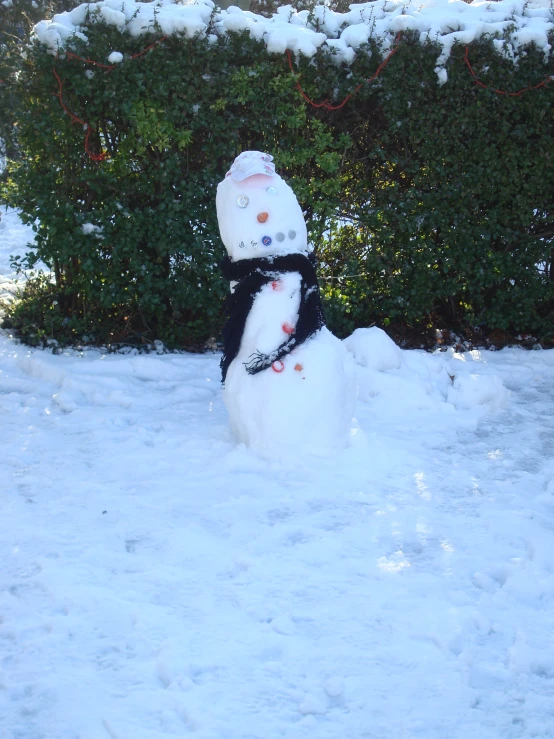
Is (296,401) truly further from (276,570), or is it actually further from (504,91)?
(504,91)

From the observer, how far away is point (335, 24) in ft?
19.5

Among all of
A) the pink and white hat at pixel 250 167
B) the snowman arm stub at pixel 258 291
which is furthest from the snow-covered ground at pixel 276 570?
the pink and white hat at pixel 250 167

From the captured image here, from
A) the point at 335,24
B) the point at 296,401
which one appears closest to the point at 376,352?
the point at 296,401

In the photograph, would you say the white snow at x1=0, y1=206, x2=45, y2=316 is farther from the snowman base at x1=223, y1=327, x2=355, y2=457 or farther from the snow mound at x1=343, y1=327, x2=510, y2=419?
the snowman base at x1=223, y1=327, x2=355, y2=457

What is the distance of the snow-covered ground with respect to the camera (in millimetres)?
2551

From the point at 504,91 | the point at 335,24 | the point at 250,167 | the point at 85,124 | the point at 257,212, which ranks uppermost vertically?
the point at 335,24

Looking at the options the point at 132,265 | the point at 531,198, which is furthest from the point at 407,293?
the point at 132,265

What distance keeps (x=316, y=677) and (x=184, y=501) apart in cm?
134

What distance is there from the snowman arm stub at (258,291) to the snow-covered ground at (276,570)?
0.57 meters

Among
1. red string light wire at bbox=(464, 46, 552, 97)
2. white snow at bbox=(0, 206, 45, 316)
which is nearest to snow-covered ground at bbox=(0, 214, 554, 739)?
red string light wire at bbox=(464, 46, 552, 97)

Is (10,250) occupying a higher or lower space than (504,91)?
lower

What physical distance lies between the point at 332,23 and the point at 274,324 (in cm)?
313

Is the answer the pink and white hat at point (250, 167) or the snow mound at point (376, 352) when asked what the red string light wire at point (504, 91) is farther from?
the pink and white hat at point (250, 167)

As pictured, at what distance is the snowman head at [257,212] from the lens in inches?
155
